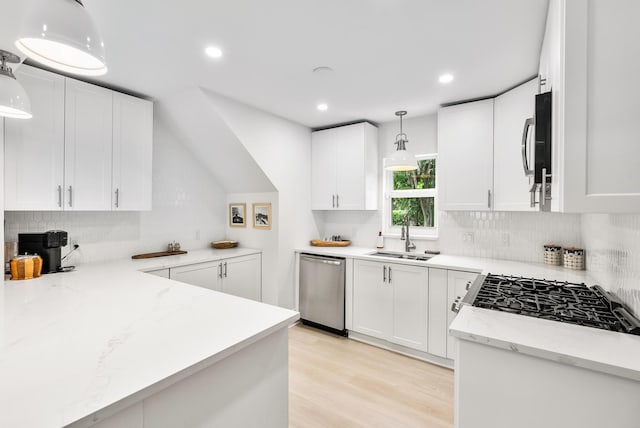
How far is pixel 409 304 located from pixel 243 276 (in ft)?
6.06

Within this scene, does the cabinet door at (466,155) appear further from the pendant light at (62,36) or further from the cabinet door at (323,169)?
the pendant light at (62,36)

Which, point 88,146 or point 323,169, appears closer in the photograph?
point 88,146

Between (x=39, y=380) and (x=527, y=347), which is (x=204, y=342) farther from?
(x=527, y=347)

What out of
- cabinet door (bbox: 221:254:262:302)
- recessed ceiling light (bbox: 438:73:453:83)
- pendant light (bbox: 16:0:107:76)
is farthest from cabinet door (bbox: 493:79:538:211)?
pendant light (bbox: 16:0:107:76)

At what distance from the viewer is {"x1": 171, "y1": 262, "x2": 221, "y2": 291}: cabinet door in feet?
9.51

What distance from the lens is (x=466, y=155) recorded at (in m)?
2.96

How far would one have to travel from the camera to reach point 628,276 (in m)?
1.45

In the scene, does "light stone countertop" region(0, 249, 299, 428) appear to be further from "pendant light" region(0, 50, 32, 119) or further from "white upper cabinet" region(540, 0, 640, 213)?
"white upper cabinet" region(540, 0, 640, 213)

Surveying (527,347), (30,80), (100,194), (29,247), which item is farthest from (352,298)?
(30,80)

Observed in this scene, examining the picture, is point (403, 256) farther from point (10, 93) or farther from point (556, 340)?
point (10, 93)

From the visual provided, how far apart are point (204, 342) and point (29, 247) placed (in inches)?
82.3

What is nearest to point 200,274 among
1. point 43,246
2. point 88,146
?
point 43,246

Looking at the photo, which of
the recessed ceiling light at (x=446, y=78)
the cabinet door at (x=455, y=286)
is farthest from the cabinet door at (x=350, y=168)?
the cabinet door at (x=455, y=286)

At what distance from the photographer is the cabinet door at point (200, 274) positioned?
9.51ft
